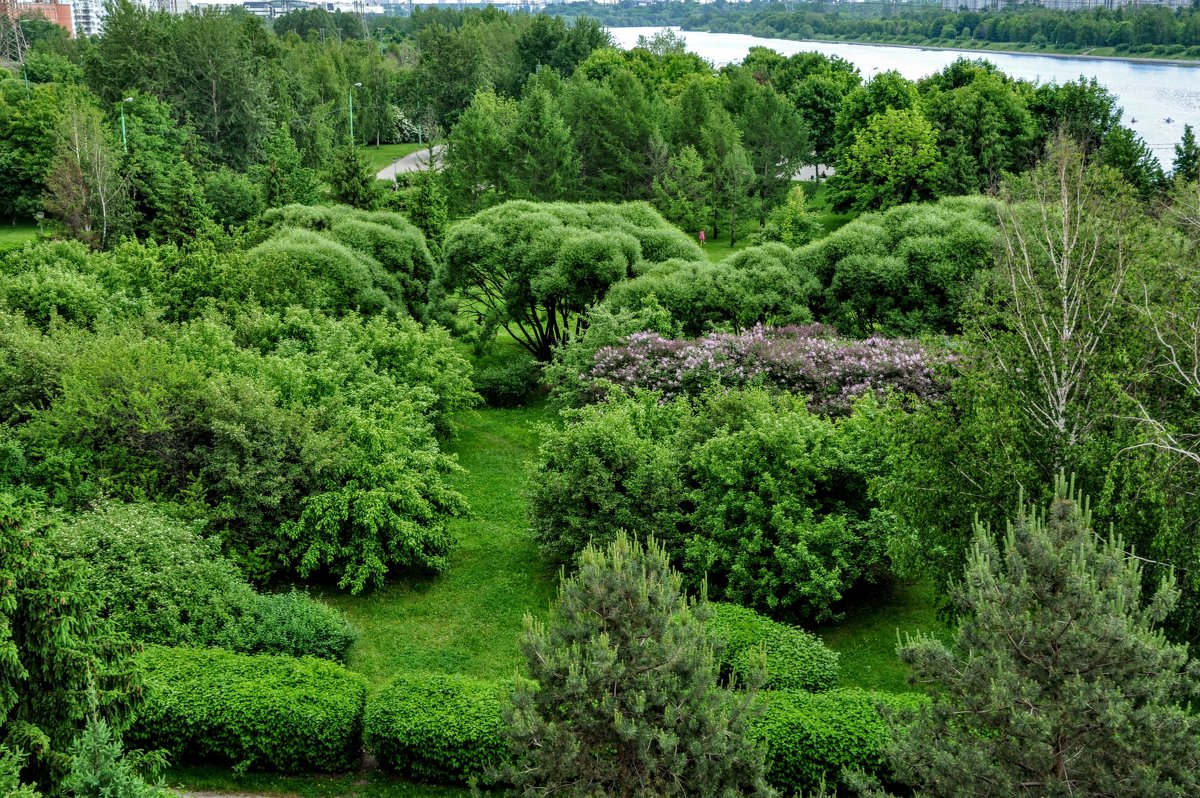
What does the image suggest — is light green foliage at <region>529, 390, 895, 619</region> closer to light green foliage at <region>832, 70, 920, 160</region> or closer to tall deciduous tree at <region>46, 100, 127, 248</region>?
tall deciduous tree at <region>46, 100, 127, 248</region>

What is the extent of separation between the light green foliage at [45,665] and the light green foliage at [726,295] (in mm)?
16273

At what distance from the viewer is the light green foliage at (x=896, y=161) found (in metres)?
46.2

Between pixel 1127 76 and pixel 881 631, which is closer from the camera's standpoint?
pixel 881 631

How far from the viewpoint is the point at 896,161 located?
4672 centimetres

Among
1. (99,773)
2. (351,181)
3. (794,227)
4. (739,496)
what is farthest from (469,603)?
(794,227)

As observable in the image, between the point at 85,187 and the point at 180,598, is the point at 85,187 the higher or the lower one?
the higher one

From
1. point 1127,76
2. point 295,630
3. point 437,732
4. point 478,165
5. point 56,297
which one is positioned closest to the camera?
point 437,732

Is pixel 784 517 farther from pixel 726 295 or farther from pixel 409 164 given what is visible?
pixel 409 164

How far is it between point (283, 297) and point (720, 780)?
17738 mm

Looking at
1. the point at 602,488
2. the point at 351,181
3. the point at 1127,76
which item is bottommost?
the point at 602,488

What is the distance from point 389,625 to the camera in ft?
54.3

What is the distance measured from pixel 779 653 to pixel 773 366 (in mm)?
8279

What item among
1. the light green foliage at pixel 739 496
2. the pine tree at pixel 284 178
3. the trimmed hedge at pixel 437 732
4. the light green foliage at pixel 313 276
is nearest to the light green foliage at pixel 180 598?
the trimmed hedge at pixel 437 732

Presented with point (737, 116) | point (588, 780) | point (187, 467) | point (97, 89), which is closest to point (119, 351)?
point (187, 467)
